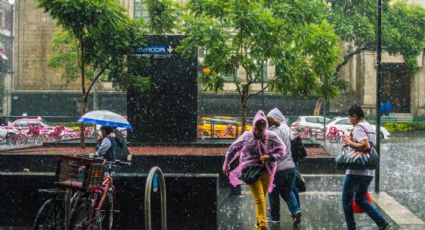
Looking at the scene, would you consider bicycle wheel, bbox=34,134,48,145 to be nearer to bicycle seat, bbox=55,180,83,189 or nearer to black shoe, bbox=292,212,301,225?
black shoe, bbox=292,212,301,225

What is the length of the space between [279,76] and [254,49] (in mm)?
1093

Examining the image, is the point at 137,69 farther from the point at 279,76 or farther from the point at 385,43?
the point at 385,43

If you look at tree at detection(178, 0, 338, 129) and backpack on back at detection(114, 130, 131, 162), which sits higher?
tree at detection(178, 0, 338, 129)

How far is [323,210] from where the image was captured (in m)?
10.8

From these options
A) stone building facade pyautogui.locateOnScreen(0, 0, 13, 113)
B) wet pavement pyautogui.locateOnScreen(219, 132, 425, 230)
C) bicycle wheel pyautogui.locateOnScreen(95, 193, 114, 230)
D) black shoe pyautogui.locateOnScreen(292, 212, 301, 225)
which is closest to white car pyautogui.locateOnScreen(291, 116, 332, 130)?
wet pavement pyautogui.locateOnScreen(219, 132, 425, 230)

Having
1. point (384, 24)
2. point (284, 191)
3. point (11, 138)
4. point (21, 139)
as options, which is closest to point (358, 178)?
point (284, 191)

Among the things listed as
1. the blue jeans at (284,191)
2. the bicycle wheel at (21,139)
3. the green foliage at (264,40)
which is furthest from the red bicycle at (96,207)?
the bicycle wheel at (21,139)

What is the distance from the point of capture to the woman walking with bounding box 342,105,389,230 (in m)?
8.16

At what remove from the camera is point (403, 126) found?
43562 millimetres

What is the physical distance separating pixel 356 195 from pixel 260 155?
143 centimetres

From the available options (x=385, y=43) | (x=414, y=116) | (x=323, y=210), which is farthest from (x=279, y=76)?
(x=414, y=116)

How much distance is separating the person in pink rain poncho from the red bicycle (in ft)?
5.40

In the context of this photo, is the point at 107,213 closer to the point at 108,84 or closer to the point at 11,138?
the point at 11,138

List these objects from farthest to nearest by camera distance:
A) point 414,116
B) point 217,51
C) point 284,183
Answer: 1. point 414,116
2. point 217,51
3. point 284,183
